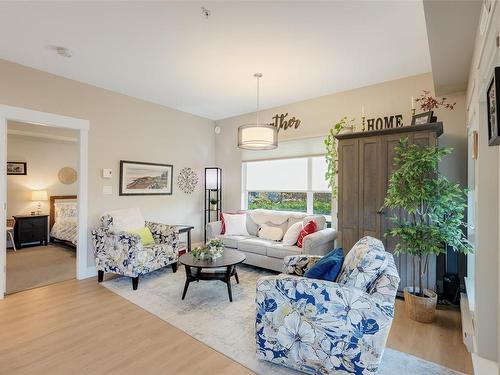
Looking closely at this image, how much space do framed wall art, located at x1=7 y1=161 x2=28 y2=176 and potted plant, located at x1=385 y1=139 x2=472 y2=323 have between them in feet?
24.0

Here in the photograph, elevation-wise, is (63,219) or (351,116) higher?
(351,116)

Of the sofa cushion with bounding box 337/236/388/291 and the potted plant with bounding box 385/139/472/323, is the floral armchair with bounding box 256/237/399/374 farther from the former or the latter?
the potted plant with bounding box 385/139/472/323

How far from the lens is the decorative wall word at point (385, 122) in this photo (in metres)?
3.71

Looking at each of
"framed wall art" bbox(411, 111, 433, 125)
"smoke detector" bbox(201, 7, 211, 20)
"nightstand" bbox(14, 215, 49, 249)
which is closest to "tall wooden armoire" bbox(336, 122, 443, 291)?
"framed wall art" bbox(411, 111, 433, 125)

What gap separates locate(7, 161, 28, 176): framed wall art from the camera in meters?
5.84

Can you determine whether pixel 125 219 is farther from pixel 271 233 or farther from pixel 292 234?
pixel 292 234

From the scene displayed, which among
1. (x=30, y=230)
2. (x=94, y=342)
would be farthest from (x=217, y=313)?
(x=30, y=230)

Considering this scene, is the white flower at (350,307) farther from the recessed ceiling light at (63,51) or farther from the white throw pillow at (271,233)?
the recessed ceiling light at (63,51)

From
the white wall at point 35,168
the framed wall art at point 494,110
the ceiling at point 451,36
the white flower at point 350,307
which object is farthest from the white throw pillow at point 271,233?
the white wall at point 35,168

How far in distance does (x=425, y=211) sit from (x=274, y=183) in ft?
9.03

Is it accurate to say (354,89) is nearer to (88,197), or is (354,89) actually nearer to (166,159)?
(166,159)

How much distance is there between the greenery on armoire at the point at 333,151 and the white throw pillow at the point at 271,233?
105 centimetres

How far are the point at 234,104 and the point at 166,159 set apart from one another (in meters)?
1.64

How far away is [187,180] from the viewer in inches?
215
